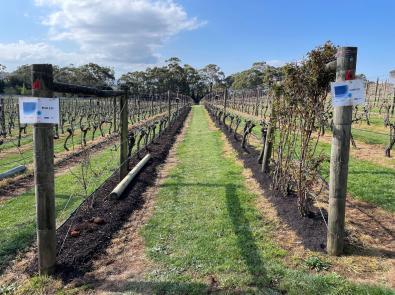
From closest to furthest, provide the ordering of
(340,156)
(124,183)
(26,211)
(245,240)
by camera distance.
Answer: (340,156), (245,240), (26,211), (124,183)

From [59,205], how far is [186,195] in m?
2.13

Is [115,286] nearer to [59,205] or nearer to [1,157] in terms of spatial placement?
[59,205]

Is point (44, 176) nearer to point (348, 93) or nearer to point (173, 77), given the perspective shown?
point (348, 93)

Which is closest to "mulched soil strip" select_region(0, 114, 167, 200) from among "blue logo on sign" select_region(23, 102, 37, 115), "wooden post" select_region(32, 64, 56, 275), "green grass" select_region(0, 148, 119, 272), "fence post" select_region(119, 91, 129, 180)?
"green grass" select_region(0, 148, 119, 272)

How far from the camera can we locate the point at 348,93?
12.5 feet

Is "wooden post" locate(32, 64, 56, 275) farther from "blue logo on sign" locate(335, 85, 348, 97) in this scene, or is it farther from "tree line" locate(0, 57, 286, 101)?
"tree line" locate(0, 57, 286, 101)

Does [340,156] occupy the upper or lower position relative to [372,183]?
upper

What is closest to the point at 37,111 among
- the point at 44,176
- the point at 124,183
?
the point at 44,176

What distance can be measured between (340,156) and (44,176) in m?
2.96

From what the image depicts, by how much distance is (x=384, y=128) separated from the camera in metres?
15.7

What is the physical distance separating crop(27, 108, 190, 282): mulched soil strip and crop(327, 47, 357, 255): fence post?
2559 mm

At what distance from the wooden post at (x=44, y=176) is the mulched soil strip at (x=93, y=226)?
212mm

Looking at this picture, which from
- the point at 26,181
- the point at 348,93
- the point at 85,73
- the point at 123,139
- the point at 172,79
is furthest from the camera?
the point at 172,79

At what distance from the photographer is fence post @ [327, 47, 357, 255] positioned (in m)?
3.80
